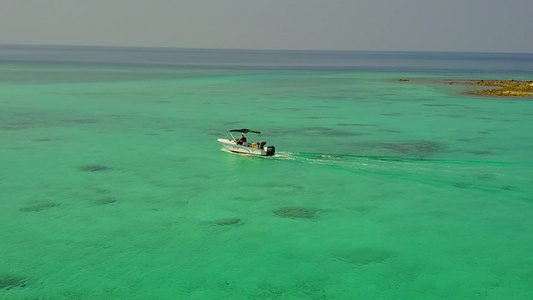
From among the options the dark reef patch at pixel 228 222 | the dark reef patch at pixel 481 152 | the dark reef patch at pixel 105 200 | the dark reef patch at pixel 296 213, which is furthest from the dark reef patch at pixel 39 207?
the dark reef patch at pixel 481 152

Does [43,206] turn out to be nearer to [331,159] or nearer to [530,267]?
[331,159]

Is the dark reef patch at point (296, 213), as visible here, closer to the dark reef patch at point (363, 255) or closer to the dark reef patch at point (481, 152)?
the dark reef patch at point (363, 255)

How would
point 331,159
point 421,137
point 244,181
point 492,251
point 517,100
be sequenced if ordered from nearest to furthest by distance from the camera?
point 492,251 < point 244,181 < point 331,159 < point 421,137 < point 517,100

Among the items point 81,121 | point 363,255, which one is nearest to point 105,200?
point 363,255

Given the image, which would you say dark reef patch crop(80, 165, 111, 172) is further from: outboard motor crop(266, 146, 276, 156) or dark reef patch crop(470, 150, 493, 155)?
dark reef patch crop(470, 150, 493, 155)

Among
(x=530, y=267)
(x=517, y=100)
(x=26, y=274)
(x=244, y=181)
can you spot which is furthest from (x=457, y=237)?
(x=517, y=100)

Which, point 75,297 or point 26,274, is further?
point 26,274

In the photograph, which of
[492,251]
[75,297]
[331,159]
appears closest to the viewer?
[75,297]

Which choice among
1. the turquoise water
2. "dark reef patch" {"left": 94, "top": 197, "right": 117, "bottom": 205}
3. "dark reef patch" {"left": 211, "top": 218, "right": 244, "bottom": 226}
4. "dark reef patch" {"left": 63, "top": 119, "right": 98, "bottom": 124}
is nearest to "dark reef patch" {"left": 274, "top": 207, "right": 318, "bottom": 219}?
the turquoise water
